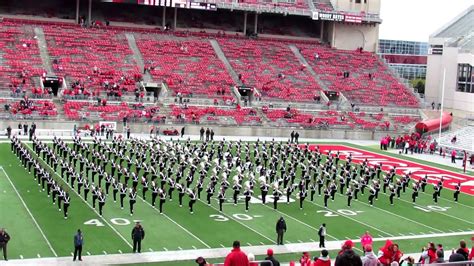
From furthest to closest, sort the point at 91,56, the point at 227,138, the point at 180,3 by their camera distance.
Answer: the point at 180,3 → the point at 91,56 → the point at 227,138

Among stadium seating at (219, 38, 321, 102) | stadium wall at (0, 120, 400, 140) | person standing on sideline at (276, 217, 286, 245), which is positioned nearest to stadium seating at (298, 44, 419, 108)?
stadium seating at (219, 38, 321, 102)

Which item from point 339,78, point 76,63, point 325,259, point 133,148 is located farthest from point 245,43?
point 325,259

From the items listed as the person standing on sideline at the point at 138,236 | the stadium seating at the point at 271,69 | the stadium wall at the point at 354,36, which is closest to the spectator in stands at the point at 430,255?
the person standing on sideline at the point at 138,236

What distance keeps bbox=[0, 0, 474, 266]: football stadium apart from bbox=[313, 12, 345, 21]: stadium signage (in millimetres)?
138

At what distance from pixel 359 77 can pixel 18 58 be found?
70.1 feet

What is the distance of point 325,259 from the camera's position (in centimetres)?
830

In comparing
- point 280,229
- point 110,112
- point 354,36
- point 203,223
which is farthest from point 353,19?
point 280,229

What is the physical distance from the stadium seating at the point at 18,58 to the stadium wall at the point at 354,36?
21434 mm

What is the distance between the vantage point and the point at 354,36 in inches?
1989

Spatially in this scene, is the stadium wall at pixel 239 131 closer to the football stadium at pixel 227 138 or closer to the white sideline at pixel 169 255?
the football stadium at pixel 227 138

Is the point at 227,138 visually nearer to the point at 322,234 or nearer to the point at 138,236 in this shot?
the point at 322,234

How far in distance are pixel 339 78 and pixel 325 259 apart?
1456 inches

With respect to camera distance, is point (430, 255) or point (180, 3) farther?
point (180, 3)

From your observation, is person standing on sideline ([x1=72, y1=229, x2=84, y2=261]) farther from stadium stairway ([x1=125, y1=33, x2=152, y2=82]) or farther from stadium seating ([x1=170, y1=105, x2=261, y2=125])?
stadium stairway ([x1=125, y1=33, x2=152, y2=82])
